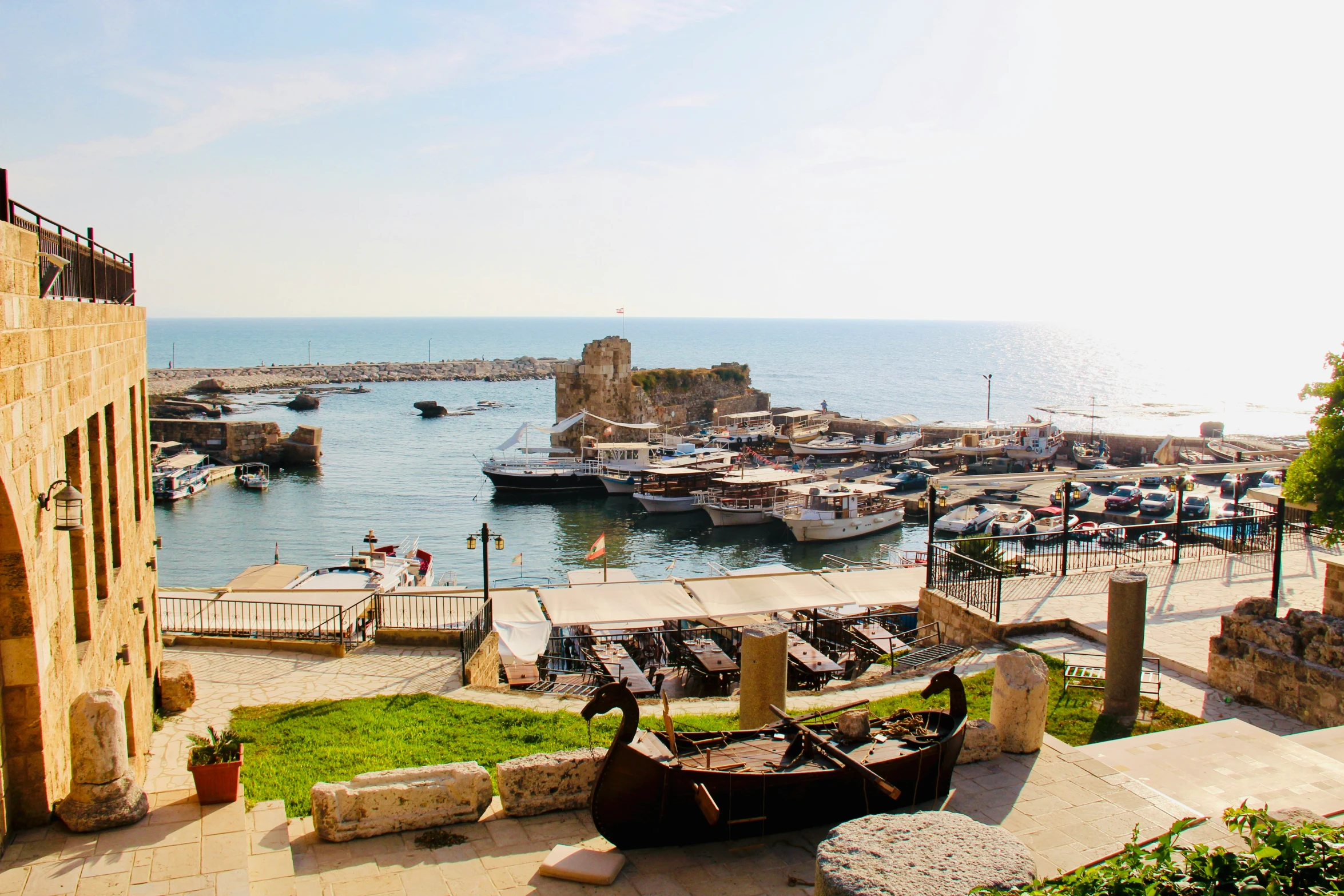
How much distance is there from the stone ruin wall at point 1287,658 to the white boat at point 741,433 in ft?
165

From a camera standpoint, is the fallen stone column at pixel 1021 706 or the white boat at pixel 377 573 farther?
the white boat at pixel 377 573

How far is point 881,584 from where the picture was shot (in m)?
19.6

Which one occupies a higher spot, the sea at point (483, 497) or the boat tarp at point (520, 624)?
the boat tarp at point (520, 624)

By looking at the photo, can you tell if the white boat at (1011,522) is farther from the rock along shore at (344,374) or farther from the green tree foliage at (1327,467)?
the rock along shore at (344,374)

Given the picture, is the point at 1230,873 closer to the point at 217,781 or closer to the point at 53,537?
the point at 217,781

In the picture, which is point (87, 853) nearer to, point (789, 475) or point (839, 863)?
point (839, 863)

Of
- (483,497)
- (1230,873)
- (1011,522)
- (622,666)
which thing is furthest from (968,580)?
(483,497)

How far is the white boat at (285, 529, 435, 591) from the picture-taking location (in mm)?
25172

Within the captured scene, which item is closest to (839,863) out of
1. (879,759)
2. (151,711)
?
(879,759)

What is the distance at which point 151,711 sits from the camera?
1130cm

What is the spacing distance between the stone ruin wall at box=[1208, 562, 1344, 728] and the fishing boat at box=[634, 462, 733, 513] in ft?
121

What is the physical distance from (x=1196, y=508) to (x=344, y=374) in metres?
120

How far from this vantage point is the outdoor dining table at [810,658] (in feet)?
55.4

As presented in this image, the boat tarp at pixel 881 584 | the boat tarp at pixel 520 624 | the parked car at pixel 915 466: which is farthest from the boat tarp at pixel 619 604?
the parked car at pixel 915 466
